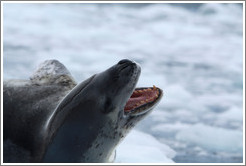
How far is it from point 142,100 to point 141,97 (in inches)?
2.5

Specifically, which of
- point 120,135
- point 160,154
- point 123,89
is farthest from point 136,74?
point 160,154

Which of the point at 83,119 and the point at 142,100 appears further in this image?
the point at 142,100

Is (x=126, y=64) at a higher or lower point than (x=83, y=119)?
higher

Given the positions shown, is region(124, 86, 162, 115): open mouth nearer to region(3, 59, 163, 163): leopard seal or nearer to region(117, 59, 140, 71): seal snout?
region(3, 59, 163, 163): leopard seal

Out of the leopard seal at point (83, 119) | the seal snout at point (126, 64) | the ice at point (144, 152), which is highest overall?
the seal snout at point (126, 64)

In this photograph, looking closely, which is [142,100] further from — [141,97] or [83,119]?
[83,119]

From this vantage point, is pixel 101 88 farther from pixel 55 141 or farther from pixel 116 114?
pixel 55 141

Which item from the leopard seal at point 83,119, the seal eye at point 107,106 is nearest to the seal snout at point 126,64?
the leopard seal at point 83,119

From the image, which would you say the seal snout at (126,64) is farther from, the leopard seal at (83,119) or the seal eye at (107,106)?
the seal eye at (107,106)

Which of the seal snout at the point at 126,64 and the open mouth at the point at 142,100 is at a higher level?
the seal snout at the point at 126,64

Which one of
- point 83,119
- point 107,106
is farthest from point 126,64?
point 83,119

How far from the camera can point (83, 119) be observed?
15.4ft

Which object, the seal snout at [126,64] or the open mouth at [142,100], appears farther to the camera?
the open mouth at [142,100]

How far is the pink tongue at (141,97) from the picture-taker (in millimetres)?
4971
